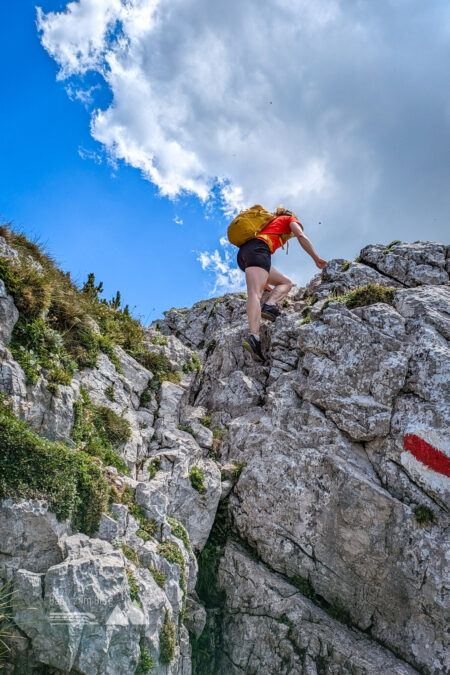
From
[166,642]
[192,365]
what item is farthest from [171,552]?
[192,365]

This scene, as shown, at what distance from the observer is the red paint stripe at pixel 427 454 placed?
9.51 metres

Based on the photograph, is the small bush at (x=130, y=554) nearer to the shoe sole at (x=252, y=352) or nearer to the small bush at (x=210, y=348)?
the shoe sole at (x=252, y=352)

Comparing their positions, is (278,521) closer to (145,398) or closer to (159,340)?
(145,398)

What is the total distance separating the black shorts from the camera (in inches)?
566

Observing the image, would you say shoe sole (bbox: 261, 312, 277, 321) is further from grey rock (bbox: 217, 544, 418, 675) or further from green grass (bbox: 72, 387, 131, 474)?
grey rock (bbox: 217, 544, 418, 675)

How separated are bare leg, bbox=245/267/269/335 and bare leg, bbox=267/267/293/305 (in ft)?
4.53

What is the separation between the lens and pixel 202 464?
11305 mm

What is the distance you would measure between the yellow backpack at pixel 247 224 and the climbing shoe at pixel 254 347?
3.45 m

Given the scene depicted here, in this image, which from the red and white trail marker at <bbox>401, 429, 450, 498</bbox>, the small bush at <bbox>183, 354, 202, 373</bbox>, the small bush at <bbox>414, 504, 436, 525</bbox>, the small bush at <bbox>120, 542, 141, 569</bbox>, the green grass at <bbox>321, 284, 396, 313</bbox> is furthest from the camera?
the small bush at <bbox>183, 354, 202, 373</bbox>

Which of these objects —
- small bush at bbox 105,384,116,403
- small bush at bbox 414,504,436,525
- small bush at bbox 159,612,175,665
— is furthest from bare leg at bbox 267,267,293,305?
small bush at bbox 159,612,175,665

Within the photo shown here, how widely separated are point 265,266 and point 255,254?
1.71 ft

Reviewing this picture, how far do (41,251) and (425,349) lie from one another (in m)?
11.9

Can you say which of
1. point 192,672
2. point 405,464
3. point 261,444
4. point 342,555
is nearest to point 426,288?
point 405,464

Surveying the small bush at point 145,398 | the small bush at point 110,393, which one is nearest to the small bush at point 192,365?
the small bush at point 145,398
